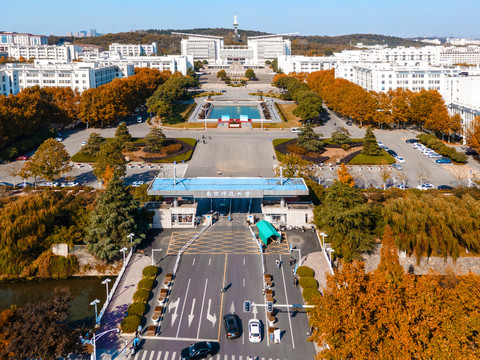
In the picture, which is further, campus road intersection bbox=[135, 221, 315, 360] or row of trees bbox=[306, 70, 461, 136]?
row of trees bbox=[306, 70, 461, 136]

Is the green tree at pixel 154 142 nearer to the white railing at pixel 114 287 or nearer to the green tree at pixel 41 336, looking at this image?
the white railing at pixel 114 287

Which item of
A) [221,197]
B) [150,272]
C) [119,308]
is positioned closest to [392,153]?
[221,197]

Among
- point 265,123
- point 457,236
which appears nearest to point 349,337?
point 457,236

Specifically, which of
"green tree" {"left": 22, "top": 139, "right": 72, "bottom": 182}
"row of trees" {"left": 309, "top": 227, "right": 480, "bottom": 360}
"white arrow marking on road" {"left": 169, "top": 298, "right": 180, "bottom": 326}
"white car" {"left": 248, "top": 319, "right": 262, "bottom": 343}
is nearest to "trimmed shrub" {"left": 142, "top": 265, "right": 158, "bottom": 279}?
"white arrow marking on road" {"left": 169, "top": 298, "right": 180, "bottom": 326}

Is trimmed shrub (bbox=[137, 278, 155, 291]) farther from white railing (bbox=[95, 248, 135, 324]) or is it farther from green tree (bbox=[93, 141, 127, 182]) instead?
green tree (bbox=[93, 141, 127, 182])

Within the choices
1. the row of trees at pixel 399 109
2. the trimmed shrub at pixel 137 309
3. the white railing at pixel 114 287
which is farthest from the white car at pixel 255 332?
the row of trees at pixel 399 109
